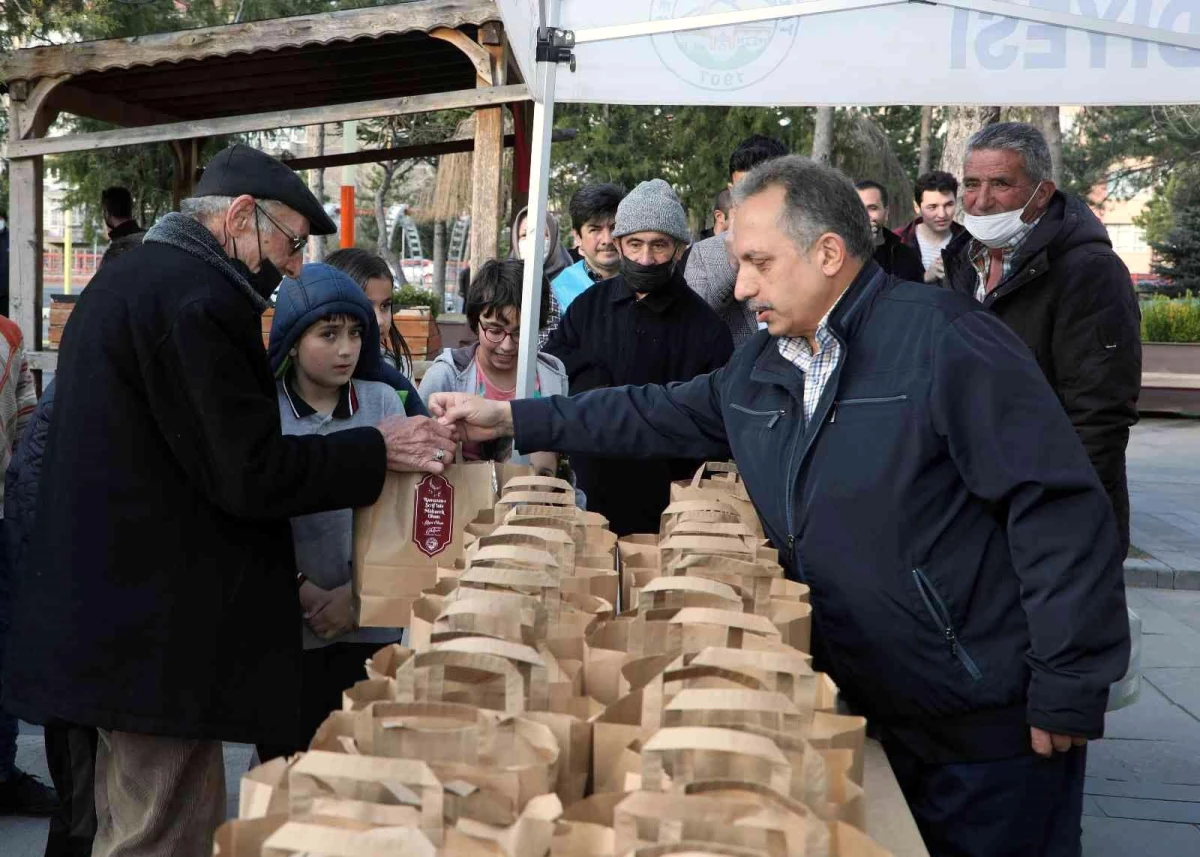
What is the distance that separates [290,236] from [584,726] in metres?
1.52

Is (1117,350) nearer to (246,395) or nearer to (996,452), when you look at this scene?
(996,452)

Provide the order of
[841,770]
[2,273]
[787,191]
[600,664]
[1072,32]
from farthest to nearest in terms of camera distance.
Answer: [2,273] < [1072,32] < [787,191] < [600,664] < [841,770]

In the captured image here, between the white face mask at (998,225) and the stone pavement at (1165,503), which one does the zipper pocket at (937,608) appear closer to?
the white face mask at (998,225)

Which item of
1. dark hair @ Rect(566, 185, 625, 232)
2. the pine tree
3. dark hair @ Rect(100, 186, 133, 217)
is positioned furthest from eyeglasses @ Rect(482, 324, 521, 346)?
the pine tree

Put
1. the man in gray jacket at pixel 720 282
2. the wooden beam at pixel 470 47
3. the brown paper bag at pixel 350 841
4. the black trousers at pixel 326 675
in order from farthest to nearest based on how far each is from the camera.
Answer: the wooden beam at pixel 470 47, the man in gray jacket at pixel 720 282, the black trousers at pixel 326 675, the brown paper bag at pixel 350 841

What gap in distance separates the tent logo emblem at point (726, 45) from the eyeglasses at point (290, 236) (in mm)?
1403

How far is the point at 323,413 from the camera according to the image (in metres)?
3.37

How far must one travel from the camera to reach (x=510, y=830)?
52.2 inches

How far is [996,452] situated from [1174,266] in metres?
27.8

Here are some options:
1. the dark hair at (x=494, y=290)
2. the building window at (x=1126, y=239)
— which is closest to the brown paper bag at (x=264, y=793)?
the dark hair at (x=494, y=290)

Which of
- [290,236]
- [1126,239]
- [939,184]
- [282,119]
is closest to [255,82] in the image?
[282,119]

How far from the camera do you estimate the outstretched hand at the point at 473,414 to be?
121 inches

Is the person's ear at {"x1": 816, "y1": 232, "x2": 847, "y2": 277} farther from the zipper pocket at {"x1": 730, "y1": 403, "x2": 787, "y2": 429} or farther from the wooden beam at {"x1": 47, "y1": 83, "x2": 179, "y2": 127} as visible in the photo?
the wooden beam at {"x1": 47, "y1": 83, "x2": 179, "y2": 127}

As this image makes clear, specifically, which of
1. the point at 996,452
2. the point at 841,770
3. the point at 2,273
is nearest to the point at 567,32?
the point at 996,452
